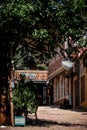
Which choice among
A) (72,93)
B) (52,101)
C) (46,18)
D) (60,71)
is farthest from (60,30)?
(52,101)

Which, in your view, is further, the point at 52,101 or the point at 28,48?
the point at 52,101

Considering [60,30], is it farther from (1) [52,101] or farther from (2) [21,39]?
(1) [52,101]

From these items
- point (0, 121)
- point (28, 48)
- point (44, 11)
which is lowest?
point (0, 121)

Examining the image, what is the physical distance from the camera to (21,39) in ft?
63.0

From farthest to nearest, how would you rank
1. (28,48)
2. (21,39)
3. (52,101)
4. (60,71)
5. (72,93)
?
(52,101), (60,71), (72,93), (28,48), (21,39)

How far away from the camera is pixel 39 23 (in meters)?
17.8

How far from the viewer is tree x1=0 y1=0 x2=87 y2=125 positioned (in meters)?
16.7

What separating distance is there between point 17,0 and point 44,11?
1.20 meters

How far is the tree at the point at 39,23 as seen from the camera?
16.7 m

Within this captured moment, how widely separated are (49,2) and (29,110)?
14.2 ft

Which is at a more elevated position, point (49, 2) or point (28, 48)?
point (49, 2)

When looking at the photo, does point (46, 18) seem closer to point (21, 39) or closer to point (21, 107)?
point (21, 39)

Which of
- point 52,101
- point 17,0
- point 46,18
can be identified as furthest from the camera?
point 52,101

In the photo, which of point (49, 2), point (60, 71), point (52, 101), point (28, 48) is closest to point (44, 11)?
point (49, 2)
